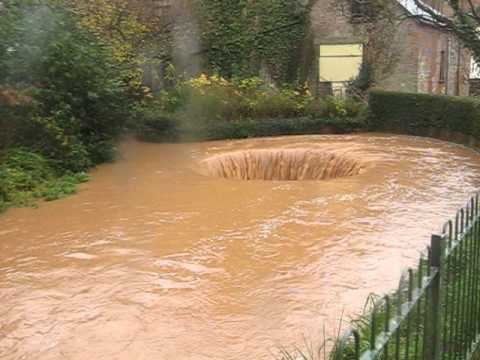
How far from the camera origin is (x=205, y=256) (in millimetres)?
7762

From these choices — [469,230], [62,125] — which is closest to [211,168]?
[62,125]

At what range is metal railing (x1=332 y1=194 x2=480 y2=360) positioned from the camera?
2574 millimetres

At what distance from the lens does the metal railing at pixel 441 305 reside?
2.57 meters

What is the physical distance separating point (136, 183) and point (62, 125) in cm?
243

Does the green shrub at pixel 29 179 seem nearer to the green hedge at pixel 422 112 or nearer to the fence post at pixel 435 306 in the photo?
the fence post at pixel 435 306

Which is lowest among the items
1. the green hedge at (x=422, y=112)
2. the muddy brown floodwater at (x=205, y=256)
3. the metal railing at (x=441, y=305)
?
the muddy brown floodwater at (x=205, y=256)

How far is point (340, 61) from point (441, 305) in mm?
20802

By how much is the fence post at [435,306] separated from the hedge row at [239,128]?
15.4 m

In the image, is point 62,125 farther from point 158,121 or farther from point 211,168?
point 158,121

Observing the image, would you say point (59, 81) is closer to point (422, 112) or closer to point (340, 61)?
point (422, 112)

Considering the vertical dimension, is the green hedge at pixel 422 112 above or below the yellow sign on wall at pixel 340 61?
below

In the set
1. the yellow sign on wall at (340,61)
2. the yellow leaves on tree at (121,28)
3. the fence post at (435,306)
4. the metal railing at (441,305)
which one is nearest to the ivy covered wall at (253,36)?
the yellow sign on wall at (340,61)

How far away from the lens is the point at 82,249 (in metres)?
8.31

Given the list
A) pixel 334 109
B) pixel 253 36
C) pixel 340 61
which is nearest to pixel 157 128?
pixel 334 109
